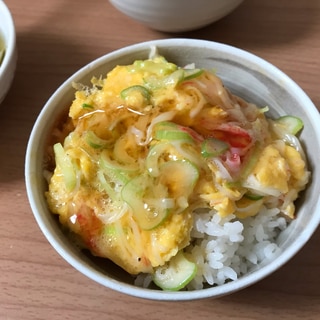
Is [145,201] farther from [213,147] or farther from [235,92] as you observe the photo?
[235,92]

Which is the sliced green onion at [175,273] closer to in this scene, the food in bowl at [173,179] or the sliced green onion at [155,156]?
the food in bowl at [173,179]

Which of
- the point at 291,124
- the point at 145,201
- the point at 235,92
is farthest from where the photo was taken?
the point at 235,92

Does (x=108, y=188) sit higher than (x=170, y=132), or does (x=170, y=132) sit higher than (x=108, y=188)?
(x=170, y=132)

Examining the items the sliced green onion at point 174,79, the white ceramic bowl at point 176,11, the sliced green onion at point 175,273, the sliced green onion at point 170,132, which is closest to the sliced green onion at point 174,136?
the sliced green onion at point 170,132

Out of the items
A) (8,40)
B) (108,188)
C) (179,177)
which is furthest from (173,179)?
(8,40)

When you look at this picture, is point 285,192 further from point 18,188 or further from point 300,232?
point 18,188

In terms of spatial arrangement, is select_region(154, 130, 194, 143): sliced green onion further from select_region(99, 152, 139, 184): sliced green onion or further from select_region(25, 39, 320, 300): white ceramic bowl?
select_region(25, 39, 320, 300): white ceramic bowl
